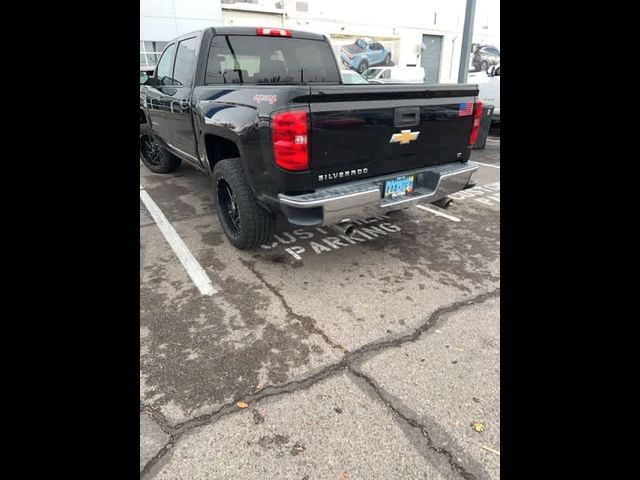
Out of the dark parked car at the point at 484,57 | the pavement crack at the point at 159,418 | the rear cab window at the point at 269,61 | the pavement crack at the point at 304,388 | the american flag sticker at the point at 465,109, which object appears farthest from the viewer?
the dark parked car at the point at 484,57

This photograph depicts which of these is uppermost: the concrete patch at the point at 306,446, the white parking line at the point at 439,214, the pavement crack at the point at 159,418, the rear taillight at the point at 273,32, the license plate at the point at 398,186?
the rear taillight at the point at 273,32

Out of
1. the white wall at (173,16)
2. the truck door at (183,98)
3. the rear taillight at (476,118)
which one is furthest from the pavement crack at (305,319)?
the white wall at (173,16)

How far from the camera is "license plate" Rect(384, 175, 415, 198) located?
122 inches

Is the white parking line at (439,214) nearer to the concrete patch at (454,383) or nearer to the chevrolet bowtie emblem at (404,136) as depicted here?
the chevrolet bowtie emblem at (404,136)

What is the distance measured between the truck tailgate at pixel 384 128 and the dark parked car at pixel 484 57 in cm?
2706

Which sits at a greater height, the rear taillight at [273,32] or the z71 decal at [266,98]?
the rear taillight at [273,32]

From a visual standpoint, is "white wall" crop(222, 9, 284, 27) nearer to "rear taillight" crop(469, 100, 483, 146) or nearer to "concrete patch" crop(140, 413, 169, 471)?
"rear taillight" crop(469, 100, 483, 146)

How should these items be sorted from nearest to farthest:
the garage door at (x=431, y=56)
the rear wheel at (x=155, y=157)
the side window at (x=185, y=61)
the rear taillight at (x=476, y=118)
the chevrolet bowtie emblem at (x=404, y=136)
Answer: the chevrolet bowtie emblem at (x=404, y=136) → the rear taillight at (x=476, y=118) → the side window at (x=185, y=61) → the rear wheel at (x=155, y=157) → the garage door at (x=431, y=56)

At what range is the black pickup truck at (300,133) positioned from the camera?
2701 millimetres

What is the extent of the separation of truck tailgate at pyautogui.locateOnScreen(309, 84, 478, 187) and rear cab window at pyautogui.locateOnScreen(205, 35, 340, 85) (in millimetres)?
1781

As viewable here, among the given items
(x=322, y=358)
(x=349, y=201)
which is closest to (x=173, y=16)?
(x=349, y=201)
